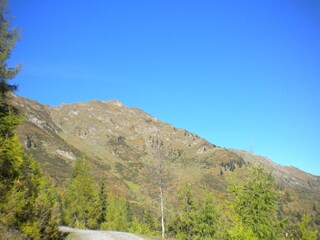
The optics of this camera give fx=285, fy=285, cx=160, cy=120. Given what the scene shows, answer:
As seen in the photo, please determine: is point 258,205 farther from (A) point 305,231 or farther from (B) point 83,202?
(B) point 83,202

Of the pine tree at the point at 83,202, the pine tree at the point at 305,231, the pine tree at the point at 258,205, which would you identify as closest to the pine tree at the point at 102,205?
the pine tree at the point at 83,202

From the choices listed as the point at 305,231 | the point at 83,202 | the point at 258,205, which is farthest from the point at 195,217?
the point at 83,202

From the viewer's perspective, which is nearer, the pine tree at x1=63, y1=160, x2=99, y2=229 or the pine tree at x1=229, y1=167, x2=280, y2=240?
the pine tree at x1=229, y1=167, x2=280, y2=240

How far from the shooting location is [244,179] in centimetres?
2033

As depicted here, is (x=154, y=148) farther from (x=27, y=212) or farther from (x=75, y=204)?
(x=75, y=204)

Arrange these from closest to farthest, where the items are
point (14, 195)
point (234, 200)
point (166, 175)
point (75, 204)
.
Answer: point (14, 195), point (234, 200), point (166, 175), point (75, 204)

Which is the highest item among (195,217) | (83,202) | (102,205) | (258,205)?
(258,205)

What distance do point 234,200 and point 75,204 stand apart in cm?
3737

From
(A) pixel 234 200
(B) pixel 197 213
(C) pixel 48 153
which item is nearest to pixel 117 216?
(B) pixel 197 213

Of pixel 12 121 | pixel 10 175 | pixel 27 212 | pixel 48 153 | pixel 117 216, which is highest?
pixel 48 153

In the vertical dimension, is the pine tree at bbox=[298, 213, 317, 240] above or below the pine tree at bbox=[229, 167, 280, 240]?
below

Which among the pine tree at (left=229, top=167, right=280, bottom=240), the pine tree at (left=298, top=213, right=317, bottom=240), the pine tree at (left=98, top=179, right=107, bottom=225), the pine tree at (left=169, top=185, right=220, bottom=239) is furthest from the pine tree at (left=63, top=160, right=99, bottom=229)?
the pine tree at (left=298, top=213, right=317, bottom=240)

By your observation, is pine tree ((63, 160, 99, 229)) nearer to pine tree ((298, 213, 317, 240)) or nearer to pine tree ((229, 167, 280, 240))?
pine tree ((229, 167, 280, 240))

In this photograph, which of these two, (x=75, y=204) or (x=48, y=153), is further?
(x=48, y=153)
